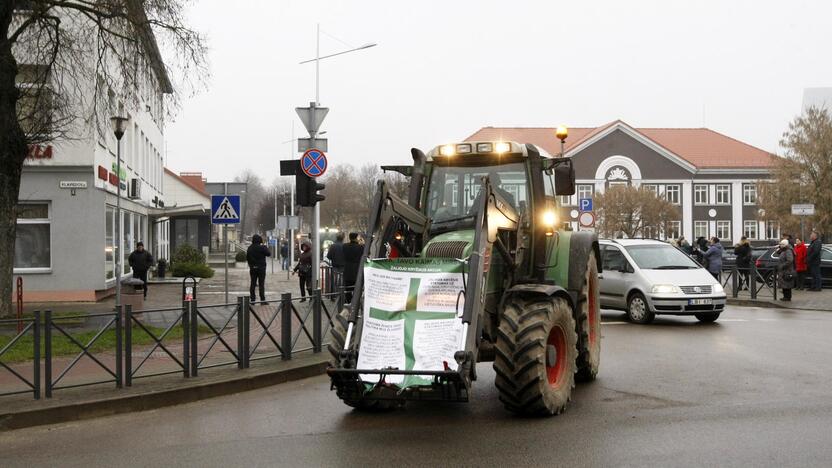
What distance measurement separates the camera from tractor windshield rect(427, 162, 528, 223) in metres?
8.91

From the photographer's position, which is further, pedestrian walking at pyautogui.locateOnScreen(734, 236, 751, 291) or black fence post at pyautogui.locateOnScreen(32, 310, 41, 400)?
pedestrian walking at pyautogui.locateOnScreen(734, 236, 751, 291)

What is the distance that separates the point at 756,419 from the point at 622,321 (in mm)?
9856

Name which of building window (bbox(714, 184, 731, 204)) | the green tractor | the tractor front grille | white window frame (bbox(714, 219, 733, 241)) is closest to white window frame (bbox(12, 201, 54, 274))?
the green tractor

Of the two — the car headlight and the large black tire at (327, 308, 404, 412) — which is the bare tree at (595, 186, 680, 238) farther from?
the large black tire at (327, 308, 404, 412)

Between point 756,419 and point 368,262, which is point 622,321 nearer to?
point 756,419

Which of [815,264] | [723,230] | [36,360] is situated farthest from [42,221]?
[723,230]

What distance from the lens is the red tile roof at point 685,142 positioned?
72.5m

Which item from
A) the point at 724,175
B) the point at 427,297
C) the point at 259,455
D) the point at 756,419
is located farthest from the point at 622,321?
the point at 724,175

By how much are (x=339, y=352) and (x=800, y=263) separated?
21.0 m

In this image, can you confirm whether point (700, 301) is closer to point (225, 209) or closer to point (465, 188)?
point (465, 188)

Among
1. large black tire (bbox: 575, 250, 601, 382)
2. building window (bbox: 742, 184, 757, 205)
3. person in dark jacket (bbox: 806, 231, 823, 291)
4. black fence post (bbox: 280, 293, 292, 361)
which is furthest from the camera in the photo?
building window (bbox: 742, 184, 757, 205)

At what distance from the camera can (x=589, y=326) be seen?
1032 cm

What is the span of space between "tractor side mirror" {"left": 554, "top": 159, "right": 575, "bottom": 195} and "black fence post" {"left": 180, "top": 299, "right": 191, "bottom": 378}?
→ 183 inches

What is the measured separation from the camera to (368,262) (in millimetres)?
7723
